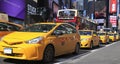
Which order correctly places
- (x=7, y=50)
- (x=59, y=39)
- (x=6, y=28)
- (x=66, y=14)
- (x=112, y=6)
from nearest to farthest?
(x=7, y=50) → (x=59, y=39) → (x=6, y=28) → (x=66, y=14) → (x=112, y=6)

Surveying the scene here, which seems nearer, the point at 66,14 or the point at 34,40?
the point at 34,40

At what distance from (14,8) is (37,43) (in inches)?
773

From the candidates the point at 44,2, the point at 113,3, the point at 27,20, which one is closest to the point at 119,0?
the point at 113,3

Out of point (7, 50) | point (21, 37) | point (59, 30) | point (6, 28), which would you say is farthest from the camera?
point (6, 28)

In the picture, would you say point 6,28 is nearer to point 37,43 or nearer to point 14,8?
point 37,43

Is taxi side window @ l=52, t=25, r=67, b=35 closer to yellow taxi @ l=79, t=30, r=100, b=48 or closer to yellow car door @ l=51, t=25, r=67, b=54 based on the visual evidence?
yellow car door @ l=51, t=25, r=67, b=54

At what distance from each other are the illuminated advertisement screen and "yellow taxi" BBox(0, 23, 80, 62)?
50.2 feet

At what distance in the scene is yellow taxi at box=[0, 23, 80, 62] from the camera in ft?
35.4

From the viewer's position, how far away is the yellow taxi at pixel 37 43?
10.8 metres

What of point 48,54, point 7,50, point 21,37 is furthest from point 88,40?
point 7,50

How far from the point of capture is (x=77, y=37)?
598 inches

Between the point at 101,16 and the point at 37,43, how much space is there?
118708 millimetres

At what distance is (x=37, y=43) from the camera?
36.0ft

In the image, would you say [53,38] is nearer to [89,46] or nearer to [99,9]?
[89,46]
